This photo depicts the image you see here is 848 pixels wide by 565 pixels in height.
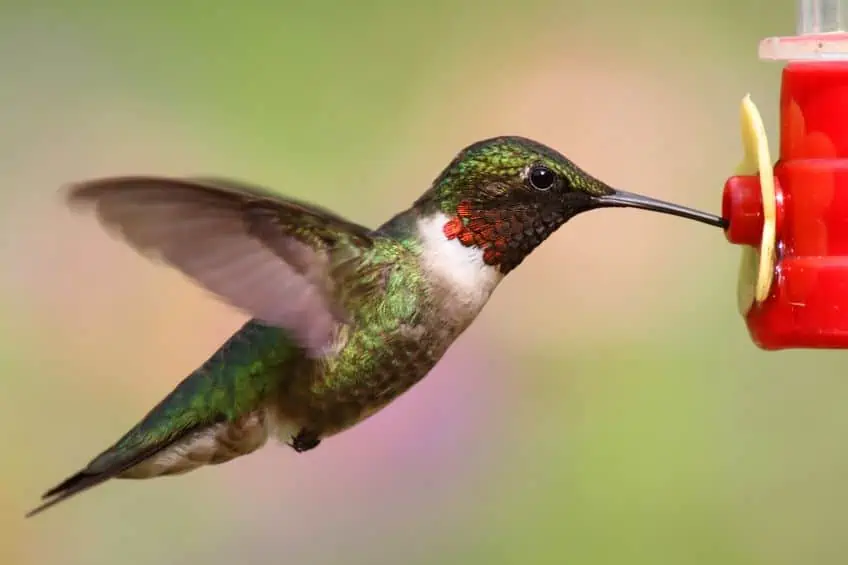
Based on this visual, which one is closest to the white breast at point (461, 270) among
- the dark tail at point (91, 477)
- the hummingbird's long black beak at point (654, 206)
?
the hummingbird's long black beak at point (654, 206)

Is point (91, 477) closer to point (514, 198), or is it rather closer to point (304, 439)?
point (304, 439)

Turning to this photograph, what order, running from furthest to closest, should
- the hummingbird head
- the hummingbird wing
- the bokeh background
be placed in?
the bokeh background < the hummingbird head < the hummingbird wing

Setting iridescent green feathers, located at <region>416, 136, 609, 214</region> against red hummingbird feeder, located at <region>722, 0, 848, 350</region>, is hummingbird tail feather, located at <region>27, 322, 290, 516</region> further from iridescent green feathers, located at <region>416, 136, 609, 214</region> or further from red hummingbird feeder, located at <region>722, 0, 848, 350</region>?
red hummingbird feeder, located at <region>722, 0, 848, 350</region>

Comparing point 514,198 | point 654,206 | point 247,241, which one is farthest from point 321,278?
point 654,206

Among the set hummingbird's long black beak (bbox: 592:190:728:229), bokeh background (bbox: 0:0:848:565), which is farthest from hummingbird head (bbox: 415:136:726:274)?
bokeh background (bbox: 0:0:848:565)

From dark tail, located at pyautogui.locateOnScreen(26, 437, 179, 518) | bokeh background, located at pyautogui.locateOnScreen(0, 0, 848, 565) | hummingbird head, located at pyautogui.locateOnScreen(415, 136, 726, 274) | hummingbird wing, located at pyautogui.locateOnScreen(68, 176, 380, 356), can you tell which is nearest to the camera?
hummingbird wing, located at pyautogui.locateOnScreen(68, 176, 380, 356)

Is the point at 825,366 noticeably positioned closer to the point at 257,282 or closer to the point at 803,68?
the point at 803,68

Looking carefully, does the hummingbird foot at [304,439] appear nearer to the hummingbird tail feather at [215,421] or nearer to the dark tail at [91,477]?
the hummingbird tail feather at [215,421]
